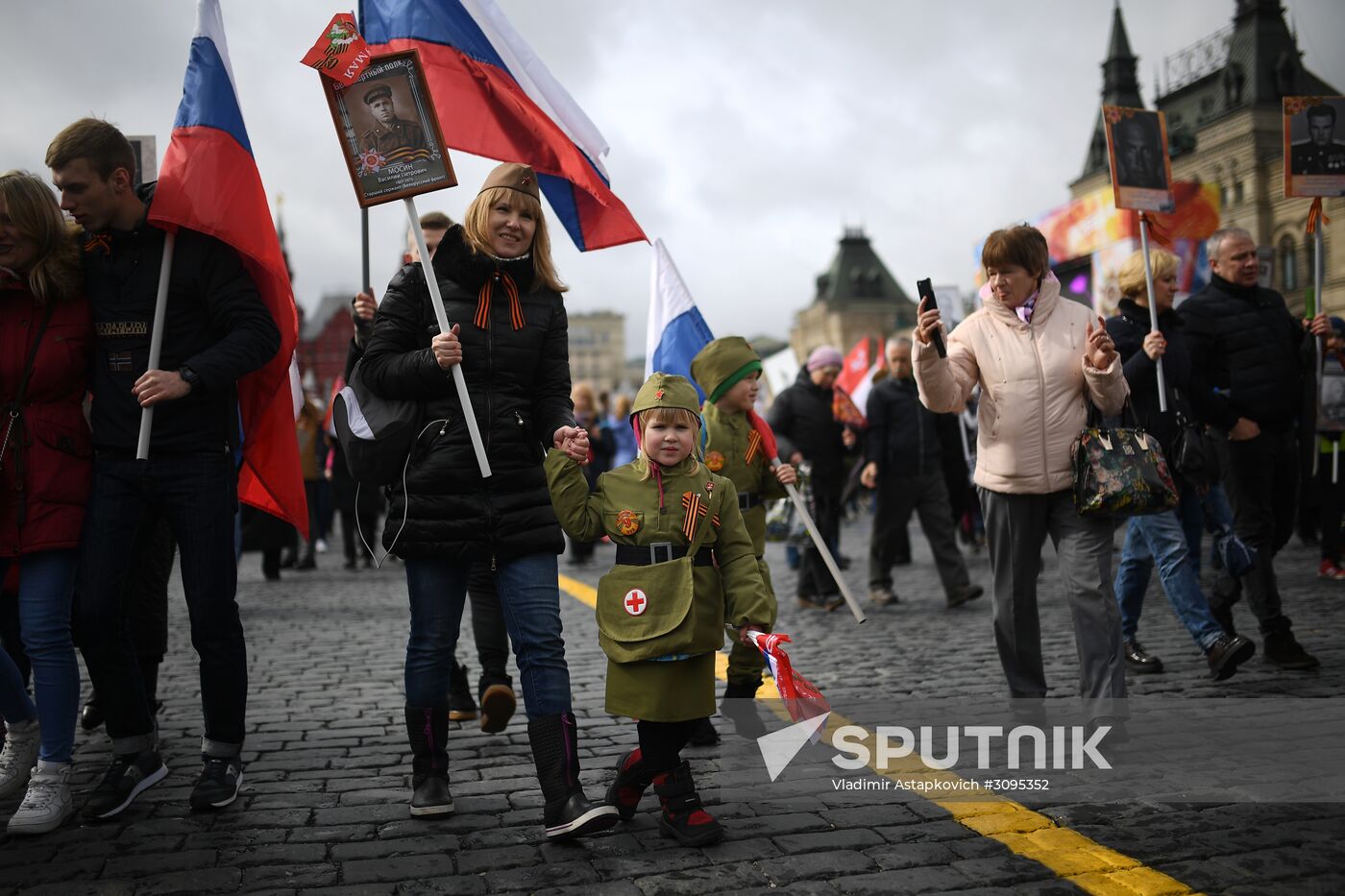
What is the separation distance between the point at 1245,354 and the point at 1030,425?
2.10 meters

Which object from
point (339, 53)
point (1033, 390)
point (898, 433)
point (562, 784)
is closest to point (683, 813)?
point (562, 784)

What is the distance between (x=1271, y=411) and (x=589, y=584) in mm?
6360

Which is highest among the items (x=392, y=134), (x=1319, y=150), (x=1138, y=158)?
(x=1319, y=150)

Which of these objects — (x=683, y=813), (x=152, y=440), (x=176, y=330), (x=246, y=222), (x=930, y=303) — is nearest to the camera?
(x=683, y=813)

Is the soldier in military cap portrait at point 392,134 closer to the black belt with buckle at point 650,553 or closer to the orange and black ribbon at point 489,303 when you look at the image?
the orange and black ribbon at point 489,303

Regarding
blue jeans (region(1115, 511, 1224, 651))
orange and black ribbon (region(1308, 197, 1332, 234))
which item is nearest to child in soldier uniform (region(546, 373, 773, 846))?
blue jeans (region(1115, 511, 1224, 651))

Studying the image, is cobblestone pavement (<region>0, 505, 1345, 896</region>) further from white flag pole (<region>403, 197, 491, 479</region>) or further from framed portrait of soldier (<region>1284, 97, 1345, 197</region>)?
framed portrait of soldier (<region>1284, 97, 1345, 197</region>)

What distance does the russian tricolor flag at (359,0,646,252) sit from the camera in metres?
4.98

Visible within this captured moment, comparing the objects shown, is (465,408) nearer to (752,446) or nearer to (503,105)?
(503,105)

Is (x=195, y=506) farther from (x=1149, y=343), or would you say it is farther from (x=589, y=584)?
(x=589, y=584)

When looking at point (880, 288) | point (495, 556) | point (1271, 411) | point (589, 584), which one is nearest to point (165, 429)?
point (495, 556)

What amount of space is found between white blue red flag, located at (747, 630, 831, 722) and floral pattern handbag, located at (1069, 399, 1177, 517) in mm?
1618

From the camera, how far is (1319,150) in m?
7.24

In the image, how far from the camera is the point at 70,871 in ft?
11.0
